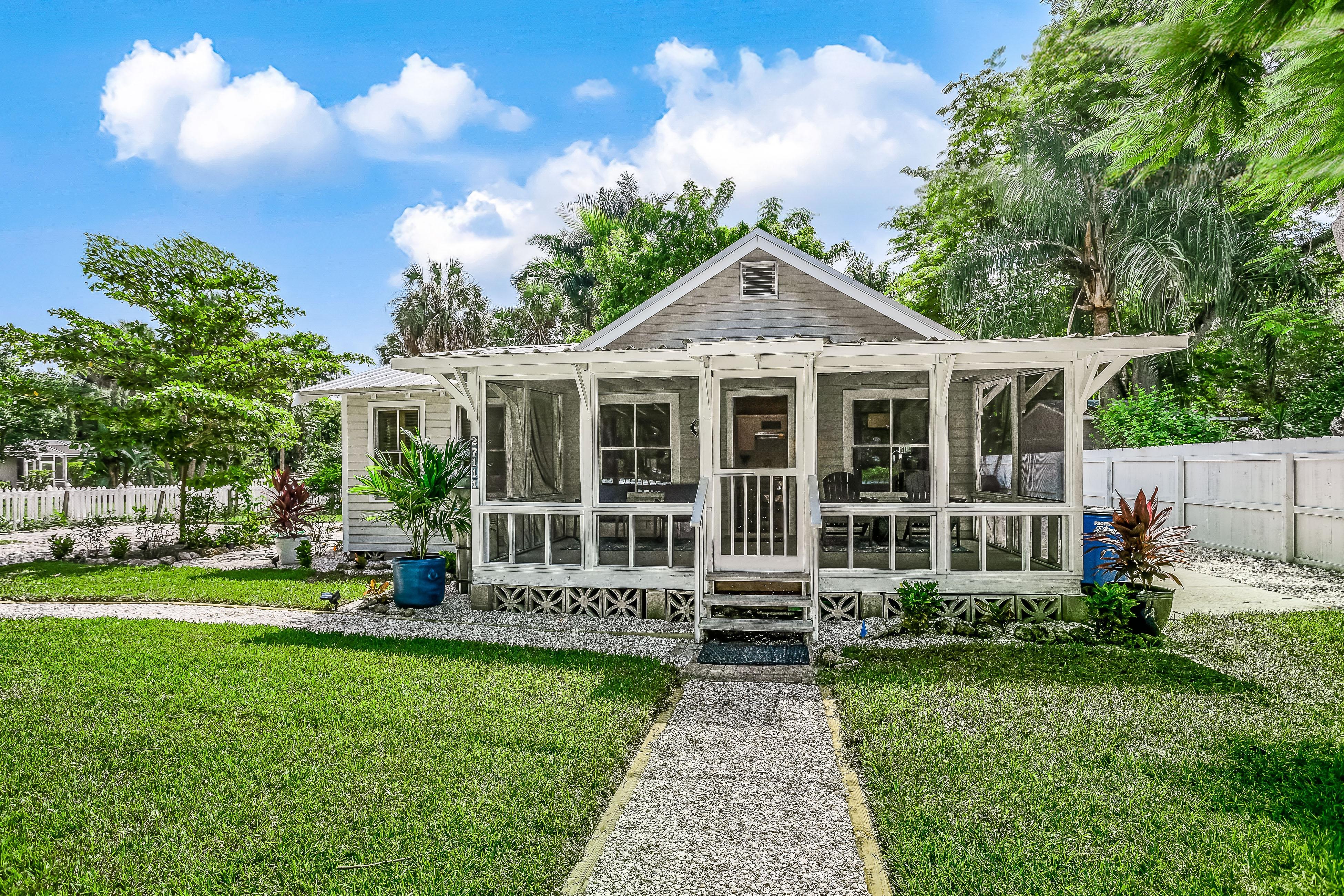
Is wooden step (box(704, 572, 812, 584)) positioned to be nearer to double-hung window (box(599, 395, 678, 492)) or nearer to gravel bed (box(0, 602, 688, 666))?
gravel bed (box(0, 602, 688, 666))

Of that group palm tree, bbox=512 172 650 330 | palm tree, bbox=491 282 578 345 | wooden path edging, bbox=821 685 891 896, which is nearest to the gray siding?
wooden path edging, bbox=821 685 891 896

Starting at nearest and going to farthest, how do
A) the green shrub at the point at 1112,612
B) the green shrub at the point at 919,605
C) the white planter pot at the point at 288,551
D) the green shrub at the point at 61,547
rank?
the green shrub at the point at 1112,612 → the green shrub at the point at 919,605 → the white planter pot at the point at 288,551 → the green shrub at the point at 61,547

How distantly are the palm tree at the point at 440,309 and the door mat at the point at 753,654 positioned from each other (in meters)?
→ 22.7

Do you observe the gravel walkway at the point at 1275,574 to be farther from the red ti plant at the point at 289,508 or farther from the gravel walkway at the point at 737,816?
the red ti plant at the point at 289,508

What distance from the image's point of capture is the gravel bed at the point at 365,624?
5.95 meters

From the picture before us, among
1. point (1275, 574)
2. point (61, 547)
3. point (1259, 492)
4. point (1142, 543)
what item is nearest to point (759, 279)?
point (1142, 543)

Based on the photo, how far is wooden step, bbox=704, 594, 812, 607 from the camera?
19.7 ft

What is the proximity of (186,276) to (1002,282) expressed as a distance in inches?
703

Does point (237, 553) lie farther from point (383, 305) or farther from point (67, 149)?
point (383, 305)

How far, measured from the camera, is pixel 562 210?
2608 cm

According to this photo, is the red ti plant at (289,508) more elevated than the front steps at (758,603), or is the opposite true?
the red ti plant at (289,508)

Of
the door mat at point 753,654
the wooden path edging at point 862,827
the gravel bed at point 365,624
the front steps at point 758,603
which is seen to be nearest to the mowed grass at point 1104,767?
the wooden path edging at point 862,827

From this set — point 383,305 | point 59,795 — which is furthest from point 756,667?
point 383,305

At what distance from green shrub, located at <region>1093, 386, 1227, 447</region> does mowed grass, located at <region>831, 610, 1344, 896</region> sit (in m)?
9.51
